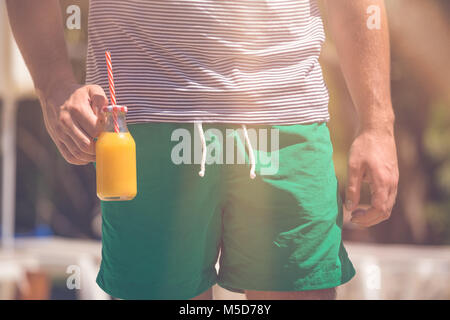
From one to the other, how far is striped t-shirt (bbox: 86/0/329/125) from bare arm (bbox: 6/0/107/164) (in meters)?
0.09

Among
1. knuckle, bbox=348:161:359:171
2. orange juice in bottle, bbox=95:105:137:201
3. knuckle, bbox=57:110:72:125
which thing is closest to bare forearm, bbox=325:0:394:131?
knuckle, bbox=348:161:359:171

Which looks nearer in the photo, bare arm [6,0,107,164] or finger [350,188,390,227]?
bare arm [6,0,107,164]

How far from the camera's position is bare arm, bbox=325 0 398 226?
1.39m

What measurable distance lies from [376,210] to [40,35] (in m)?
0.86

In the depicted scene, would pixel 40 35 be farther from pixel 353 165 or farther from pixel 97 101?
pixel 353 165

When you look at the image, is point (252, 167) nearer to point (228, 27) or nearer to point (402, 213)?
point (228, 27)

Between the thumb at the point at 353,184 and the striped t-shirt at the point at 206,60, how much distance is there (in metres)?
0.15

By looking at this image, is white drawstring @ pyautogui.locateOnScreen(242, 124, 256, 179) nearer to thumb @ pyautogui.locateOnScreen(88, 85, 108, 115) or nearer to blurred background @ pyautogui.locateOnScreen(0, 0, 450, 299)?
thumb @ pyautogui.locateOnScreen(88, 85, 108, 115)

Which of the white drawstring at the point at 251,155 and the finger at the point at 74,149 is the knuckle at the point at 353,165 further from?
the finger at the point at 74,149

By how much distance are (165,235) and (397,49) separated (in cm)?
374

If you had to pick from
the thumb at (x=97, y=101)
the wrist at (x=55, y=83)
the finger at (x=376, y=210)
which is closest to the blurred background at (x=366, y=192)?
the finger at (x=376, y=210)

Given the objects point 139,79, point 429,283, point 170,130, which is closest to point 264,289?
point 170,130

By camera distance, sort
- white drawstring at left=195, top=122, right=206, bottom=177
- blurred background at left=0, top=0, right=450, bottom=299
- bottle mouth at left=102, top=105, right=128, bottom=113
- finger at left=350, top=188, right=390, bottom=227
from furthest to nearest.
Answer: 1. blurred background at left=0, top=0, right=450, bottom=299
2. finger at left=350, top=188, right=390, bottom=227
3. white drawstring at left=195, top=122, right=206, bottom=177
4. bottle mouth at left=102, top=105, right=128, bottom=113

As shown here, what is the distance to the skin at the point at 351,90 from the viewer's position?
1186mm
